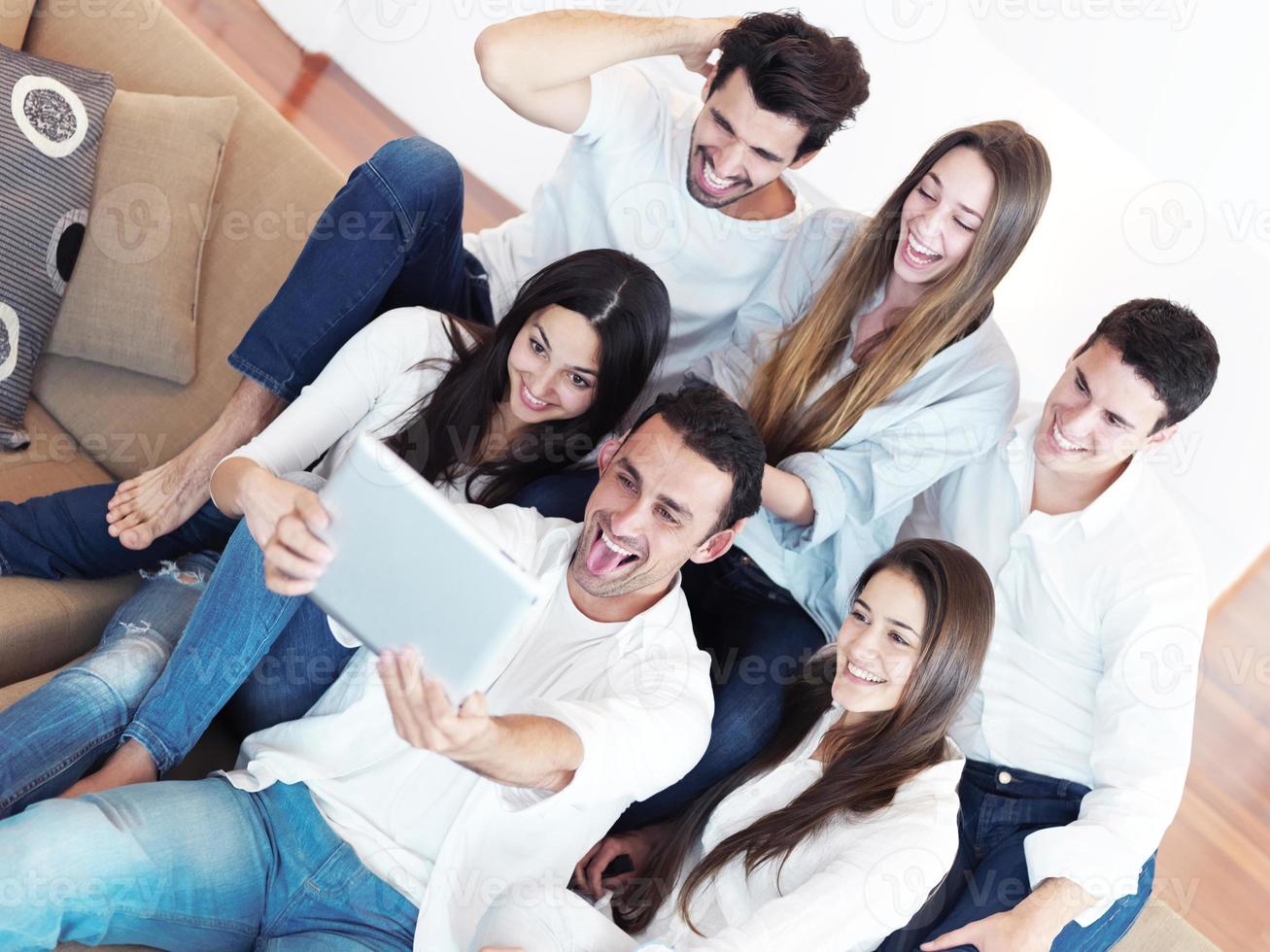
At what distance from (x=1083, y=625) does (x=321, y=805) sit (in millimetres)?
1268

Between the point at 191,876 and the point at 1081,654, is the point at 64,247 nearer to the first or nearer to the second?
the point at 191,876

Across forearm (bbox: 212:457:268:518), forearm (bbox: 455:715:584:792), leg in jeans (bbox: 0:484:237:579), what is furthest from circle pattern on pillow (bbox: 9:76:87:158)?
forearm (bbox: 455:715:584:792)

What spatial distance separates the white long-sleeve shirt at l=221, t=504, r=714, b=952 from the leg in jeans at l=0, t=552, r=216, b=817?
0.19 meters

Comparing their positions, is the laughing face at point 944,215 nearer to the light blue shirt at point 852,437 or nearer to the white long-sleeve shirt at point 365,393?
the light blue shirt at point 852,437

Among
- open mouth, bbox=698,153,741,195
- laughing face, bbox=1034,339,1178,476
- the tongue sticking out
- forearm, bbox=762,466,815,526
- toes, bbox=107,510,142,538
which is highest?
laughing face, bbox=1034,339,1178,476

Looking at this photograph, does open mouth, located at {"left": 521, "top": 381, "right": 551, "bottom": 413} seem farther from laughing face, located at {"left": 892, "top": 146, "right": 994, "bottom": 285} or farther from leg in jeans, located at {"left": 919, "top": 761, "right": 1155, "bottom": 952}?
leg in jeans, located at {"left": 919, "top": 761, "right": 1155, "bottom": 952}

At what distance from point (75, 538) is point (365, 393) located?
0.52 metres

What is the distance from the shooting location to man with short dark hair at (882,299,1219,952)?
1.83 metres

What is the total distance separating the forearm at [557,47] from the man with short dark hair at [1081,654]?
92cm

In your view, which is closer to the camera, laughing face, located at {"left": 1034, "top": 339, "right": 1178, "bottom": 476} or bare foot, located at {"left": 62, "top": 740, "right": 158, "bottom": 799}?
bare foot, located at {"left": 62, "top": 740, "right": 158, "bottom": 799}

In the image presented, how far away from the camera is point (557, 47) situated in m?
1.95

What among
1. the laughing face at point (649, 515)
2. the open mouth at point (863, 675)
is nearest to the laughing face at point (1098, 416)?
the open mouth at point (863, 675)

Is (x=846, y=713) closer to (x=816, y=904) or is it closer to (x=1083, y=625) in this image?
(x=816, y=904)

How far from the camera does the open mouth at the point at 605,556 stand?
1.62 m
